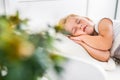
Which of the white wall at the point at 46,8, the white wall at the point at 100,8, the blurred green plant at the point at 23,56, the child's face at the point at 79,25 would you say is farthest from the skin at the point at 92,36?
the blurred green plant at the point at 23,56

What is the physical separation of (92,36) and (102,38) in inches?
2.4

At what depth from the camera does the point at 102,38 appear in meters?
1.34

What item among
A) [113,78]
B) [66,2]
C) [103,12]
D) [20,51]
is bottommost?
[113,78]

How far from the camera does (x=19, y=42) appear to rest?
0.88ft

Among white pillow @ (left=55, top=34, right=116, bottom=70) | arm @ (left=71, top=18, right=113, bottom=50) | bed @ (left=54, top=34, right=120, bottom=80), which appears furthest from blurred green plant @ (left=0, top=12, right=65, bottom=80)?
arm @ (left=71, top=18, right=113, bottom=50)

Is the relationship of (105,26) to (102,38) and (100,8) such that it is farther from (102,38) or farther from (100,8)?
(100,8)

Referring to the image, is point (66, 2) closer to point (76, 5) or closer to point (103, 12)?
point (76, 5)

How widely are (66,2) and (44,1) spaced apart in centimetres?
18

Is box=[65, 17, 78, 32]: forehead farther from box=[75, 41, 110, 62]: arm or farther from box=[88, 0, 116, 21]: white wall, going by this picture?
box=[88, 0, 116, 21]: white wall

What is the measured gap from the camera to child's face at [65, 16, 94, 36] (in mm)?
1373

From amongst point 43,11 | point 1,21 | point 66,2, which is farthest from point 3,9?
point 1,21

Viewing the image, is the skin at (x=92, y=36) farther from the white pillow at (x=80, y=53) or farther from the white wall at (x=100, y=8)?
the white wall at (x=100, y=8)

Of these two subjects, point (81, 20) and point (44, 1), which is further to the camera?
point (44, 1)

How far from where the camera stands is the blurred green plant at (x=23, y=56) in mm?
263
